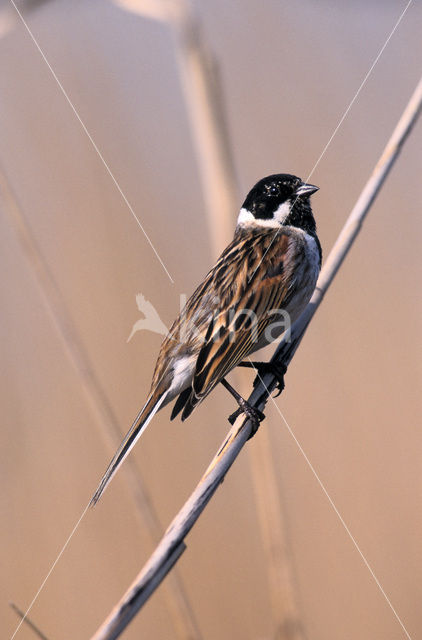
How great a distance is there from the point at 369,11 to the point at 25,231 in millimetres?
1721

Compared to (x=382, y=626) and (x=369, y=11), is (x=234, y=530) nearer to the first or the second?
(x=382, y=626)

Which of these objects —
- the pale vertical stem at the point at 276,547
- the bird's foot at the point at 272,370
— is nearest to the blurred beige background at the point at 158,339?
the bird's foot at the point at 272,370

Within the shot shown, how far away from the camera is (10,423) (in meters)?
2.79

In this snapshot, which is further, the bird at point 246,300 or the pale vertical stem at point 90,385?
the bird at point 246,300

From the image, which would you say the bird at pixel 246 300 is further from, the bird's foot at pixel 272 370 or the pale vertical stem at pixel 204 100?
the pale vertical stem at pixel 204 100

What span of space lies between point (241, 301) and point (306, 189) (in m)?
0.58

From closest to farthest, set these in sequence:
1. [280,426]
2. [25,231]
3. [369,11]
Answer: [25,231], [369,11], [280,426]

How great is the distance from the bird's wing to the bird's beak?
0.17 metres

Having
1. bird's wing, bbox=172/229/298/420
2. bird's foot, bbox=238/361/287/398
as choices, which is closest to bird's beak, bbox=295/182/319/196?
bird's wing, bbox=172/229/298/420

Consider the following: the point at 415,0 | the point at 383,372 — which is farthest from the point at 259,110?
the point at 383,372

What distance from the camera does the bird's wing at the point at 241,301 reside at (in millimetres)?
2223

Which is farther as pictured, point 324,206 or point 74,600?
point 324,206

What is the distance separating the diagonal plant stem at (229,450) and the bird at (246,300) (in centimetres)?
7

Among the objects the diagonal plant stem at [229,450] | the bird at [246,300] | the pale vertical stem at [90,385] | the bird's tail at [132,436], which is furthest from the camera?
the bird at [246,300]
